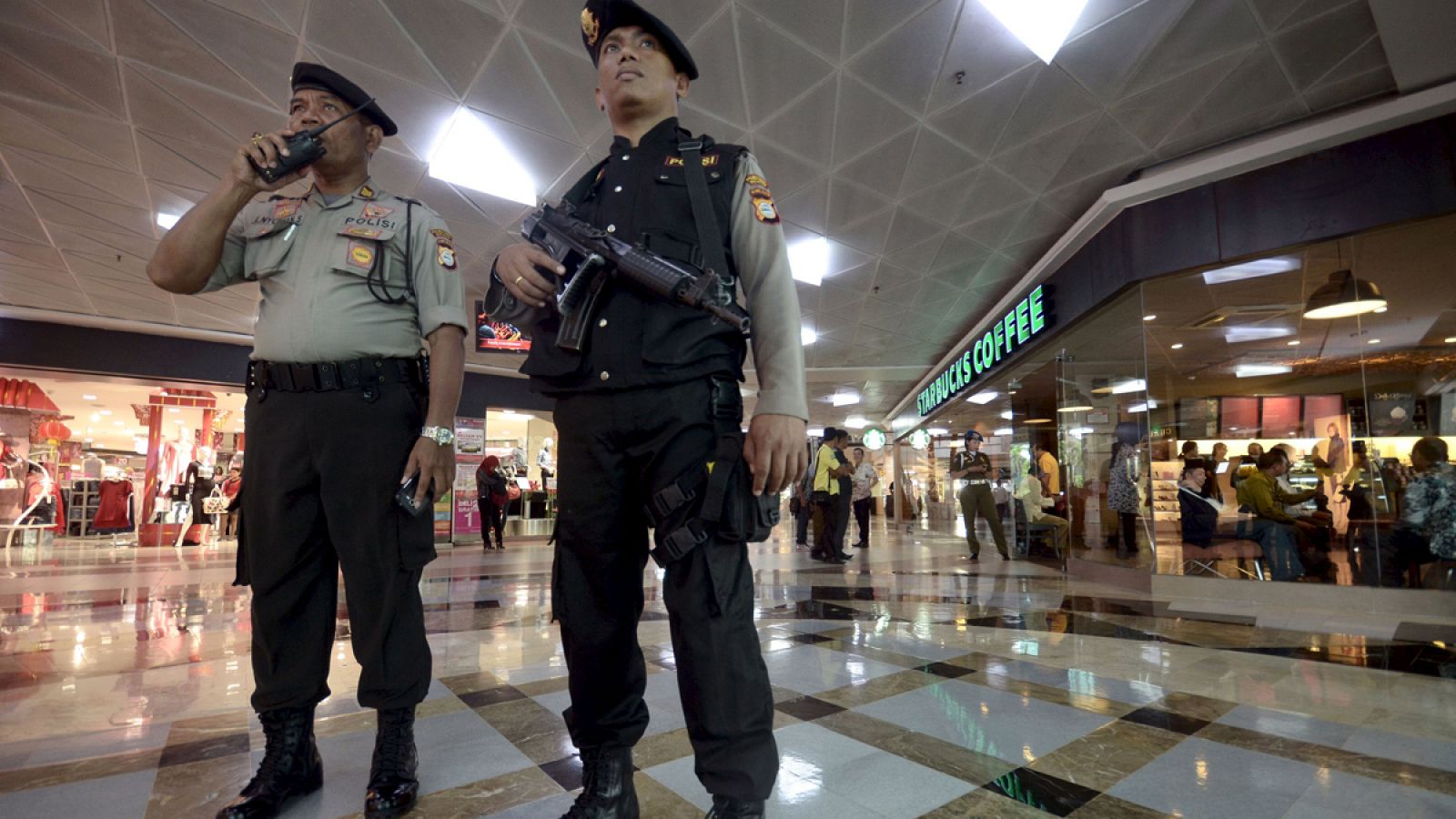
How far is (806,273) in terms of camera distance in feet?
25.2

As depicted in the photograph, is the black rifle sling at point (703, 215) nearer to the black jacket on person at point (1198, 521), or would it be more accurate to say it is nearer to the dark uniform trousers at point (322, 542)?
the dark uniform trousers at point (322, 542)

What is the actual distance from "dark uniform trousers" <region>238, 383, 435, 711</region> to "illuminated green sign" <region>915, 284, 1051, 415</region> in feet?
23.4

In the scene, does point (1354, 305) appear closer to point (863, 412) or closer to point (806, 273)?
point (806, 273)

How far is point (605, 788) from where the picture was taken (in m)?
1.14

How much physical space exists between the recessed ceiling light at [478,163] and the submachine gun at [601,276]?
13.9 ft

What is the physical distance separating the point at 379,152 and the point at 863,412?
1634 centimetres

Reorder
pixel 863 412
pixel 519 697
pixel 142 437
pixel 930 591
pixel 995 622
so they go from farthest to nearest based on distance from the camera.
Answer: pixel 863 412
pixel 142 437
pixel 930 591
pixel 995 622
pixel 519 697

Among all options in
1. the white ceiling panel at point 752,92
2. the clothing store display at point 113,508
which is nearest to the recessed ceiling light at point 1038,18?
the white ceiling panel at point 752,92

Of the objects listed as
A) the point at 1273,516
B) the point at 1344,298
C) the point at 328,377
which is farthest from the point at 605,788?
the point at 1344,298

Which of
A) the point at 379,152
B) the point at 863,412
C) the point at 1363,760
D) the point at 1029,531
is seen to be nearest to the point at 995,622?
the point at 1363,760

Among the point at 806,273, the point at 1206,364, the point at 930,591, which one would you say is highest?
the point at 806,273

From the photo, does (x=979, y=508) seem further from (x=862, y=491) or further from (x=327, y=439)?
(x=327, y=439)

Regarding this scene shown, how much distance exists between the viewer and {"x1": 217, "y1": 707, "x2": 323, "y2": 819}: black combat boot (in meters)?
1.25

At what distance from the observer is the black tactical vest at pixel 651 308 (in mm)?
1108
